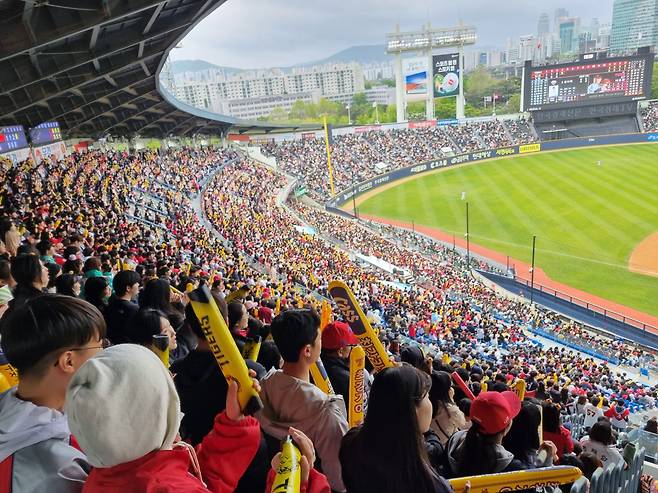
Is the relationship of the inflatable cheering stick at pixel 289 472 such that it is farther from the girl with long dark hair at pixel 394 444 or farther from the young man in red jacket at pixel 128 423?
the girl with long dark hair at pixel 394 444

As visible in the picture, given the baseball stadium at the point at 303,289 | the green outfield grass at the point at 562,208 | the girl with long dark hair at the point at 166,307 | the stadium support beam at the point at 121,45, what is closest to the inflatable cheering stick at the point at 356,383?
the baseball stadium at the point at 303,289

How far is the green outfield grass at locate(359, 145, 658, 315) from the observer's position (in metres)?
26.6

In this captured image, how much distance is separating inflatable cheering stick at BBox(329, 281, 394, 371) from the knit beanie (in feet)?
8.50

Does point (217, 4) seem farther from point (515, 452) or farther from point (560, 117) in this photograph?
point (560, 117)

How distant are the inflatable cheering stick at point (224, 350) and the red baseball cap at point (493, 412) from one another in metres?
1.43

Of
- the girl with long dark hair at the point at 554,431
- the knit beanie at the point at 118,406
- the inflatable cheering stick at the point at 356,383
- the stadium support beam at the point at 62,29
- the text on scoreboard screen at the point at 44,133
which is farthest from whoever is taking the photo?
the text on scoreboard screen at the point at 44,133

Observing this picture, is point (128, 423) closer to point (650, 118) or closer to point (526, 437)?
point (526, 437)

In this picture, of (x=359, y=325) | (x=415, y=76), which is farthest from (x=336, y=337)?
(x=415, y=76)

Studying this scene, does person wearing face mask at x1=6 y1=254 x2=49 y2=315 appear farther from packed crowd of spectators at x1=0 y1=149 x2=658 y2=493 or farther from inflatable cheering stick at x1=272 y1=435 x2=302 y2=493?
inflatable cheering stick at x1=272 y1=435 x2=302 y2=493

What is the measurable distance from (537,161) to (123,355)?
201 ft

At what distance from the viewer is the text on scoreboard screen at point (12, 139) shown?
20.3 m

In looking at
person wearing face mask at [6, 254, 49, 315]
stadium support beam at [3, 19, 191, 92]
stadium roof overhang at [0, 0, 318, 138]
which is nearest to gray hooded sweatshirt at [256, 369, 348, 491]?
person wearing face mask at [6, 254, 49, 315]

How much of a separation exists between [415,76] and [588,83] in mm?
22248

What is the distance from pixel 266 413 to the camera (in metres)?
2.75
